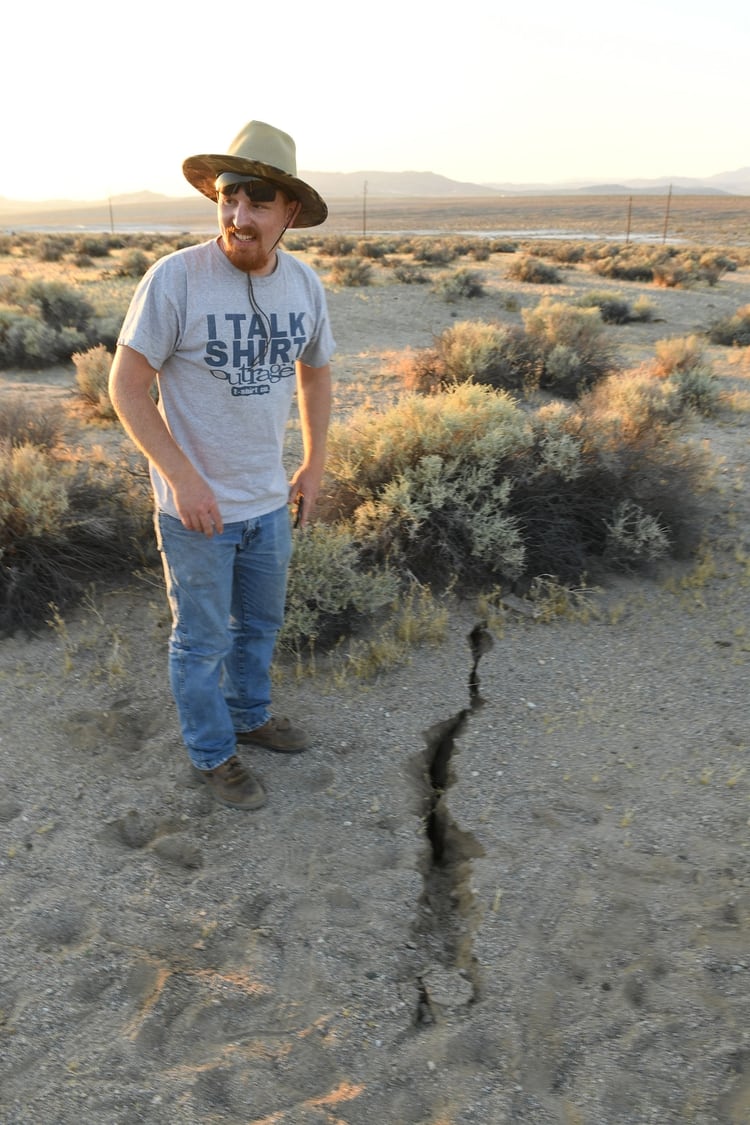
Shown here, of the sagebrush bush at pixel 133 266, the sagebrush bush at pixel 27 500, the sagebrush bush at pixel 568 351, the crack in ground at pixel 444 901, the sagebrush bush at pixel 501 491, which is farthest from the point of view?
the sagebrush bush at pixel 133 266

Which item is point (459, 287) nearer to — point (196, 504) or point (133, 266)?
point (133, 266)

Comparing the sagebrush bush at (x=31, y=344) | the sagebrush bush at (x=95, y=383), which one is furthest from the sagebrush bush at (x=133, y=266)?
the sagebrush bush at (x=95, y=383)

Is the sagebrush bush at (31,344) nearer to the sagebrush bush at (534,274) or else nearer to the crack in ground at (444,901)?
the crack in ground at (444,901)

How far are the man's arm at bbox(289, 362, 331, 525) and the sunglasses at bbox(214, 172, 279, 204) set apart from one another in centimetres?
72

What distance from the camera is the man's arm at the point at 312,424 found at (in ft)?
10.3

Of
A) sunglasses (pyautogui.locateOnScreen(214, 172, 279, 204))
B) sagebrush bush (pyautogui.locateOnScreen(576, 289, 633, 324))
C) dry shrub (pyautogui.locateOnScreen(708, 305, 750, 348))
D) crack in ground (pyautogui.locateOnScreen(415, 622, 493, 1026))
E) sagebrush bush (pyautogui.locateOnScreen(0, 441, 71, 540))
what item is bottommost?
crack in ground (pyautogui.locateOnScreen(415, 622, 493, 1026))

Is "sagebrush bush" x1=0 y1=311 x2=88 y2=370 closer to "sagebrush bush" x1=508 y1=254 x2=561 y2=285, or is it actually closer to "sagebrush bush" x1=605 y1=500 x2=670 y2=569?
"sagebrush bush" x1=605 y1=500 x2=670 y2=569

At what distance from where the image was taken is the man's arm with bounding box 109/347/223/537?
96.7 inches

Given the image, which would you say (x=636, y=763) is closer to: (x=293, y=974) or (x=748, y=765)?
(x=748, y=765)

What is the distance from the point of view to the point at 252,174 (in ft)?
8.10

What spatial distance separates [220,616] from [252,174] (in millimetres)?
1444

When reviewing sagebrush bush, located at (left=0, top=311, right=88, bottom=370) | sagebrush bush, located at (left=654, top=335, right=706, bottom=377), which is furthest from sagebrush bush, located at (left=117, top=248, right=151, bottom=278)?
sagebrush bush, located at (left=654, top=335, right=706, bottom=377)

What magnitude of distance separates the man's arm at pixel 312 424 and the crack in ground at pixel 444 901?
1.20 m

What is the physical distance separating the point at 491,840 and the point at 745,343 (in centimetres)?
1145
